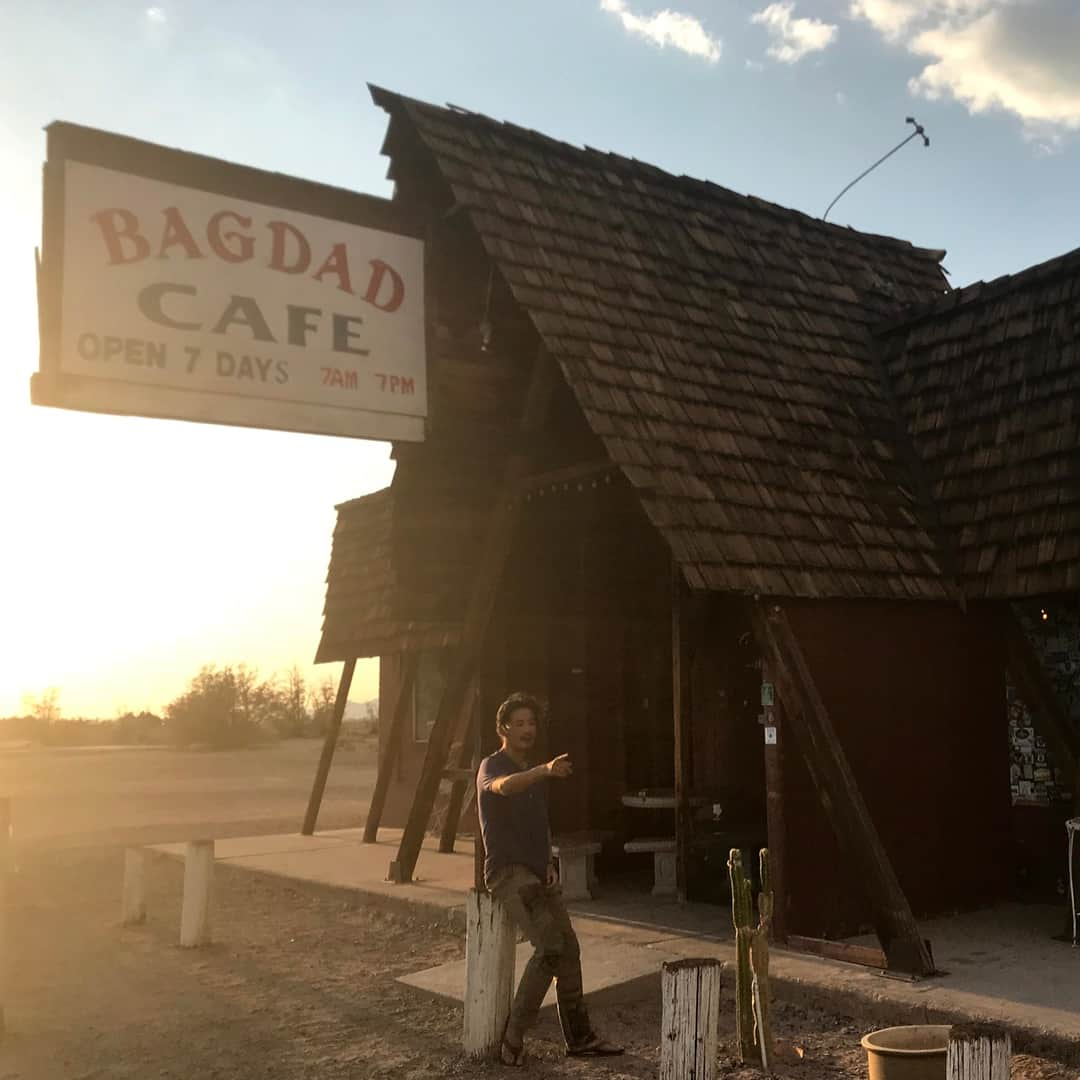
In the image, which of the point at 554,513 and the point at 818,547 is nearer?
the point at 818,547

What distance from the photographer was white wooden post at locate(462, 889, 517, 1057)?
18.4 ft

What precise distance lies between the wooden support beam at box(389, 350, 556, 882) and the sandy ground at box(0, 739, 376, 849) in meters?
7.25

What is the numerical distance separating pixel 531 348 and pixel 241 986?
5.51 meters

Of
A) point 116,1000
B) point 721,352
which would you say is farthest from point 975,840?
point 116,1000

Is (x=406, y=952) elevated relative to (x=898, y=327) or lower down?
lower down

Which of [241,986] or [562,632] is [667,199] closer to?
[562,632]

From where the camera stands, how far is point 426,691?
580 inches

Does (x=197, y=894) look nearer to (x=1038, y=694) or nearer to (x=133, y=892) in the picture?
(x=133, y=892)

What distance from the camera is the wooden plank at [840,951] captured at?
6504 mm

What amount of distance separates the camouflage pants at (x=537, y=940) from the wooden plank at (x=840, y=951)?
79.8 inches

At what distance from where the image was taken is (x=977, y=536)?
8711 millimetres

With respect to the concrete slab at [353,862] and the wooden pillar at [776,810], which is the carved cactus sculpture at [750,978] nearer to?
the wooden pillar at [776,810]

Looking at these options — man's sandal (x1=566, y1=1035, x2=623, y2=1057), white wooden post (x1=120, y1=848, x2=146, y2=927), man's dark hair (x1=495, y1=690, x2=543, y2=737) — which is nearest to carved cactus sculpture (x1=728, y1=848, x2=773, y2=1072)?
man's sandal (x1=566, y1=1035, x2=623, y2=1057)

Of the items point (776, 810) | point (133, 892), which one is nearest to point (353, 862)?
point (133, 892)
